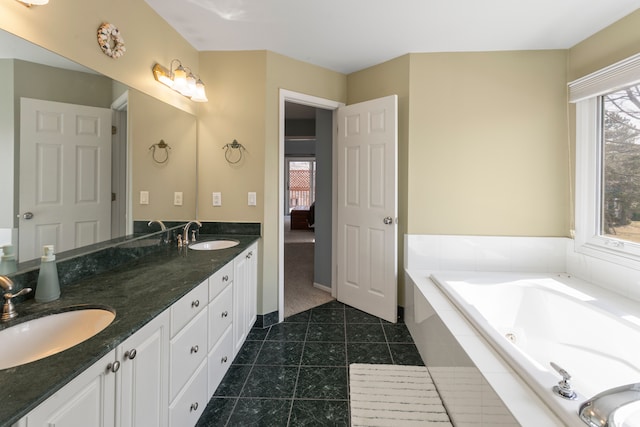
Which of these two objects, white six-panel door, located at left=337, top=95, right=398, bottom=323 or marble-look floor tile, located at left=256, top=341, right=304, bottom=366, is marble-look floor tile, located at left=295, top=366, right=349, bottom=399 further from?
white six-panel door, located at left=337, top=95, right=398, bottom=323

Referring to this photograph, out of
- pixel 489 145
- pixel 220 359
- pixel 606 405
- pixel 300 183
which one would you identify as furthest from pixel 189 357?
pixel 300 183

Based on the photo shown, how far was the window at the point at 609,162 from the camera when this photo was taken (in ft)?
6.75

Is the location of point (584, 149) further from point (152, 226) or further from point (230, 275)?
point (152, 226)

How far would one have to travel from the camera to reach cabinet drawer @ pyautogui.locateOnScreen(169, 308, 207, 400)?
1.27 m

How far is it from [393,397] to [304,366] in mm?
630

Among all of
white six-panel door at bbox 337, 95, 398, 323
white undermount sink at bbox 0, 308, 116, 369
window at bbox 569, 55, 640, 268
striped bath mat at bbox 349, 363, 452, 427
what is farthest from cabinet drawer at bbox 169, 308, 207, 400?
window at bbox 569, 55, 640, 268

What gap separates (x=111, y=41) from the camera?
1.66 meters

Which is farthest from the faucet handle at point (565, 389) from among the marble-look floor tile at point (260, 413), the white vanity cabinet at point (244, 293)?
the white vanity cabinet at point (244, 293)

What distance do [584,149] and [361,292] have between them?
7.38 feet

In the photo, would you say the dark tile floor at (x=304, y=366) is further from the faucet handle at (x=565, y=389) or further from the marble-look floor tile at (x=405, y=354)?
the faucet handle at (x=565, y=389)

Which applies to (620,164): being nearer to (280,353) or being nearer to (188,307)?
(280,353)

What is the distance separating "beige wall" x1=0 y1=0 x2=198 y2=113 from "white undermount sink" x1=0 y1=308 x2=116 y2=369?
1.13 m

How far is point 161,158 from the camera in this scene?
219 cm

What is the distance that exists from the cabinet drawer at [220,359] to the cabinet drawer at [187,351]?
147mm
